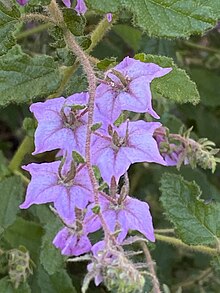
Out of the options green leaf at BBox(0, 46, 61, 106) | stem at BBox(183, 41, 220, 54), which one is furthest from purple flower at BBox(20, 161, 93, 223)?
stem at BBox(183, 41, 220, 54)

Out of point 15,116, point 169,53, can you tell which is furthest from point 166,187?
point 15,116

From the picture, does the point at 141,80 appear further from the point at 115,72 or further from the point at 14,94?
the point at 14,94

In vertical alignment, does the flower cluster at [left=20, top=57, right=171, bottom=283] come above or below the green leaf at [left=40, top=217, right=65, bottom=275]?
above

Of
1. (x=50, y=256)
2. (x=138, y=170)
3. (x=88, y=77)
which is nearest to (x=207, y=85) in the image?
(x=138, y=170)

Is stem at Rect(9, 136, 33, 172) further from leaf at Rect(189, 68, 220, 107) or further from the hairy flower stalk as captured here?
leaf at Rect(189, 68, 220, 107)

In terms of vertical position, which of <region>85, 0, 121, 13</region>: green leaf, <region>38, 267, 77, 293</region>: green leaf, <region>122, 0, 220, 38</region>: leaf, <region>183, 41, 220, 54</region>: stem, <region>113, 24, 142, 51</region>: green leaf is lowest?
<region>38, 267, 77, 293</region>: green leaf

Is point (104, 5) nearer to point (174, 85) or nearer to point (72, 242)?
point (174, 85)
